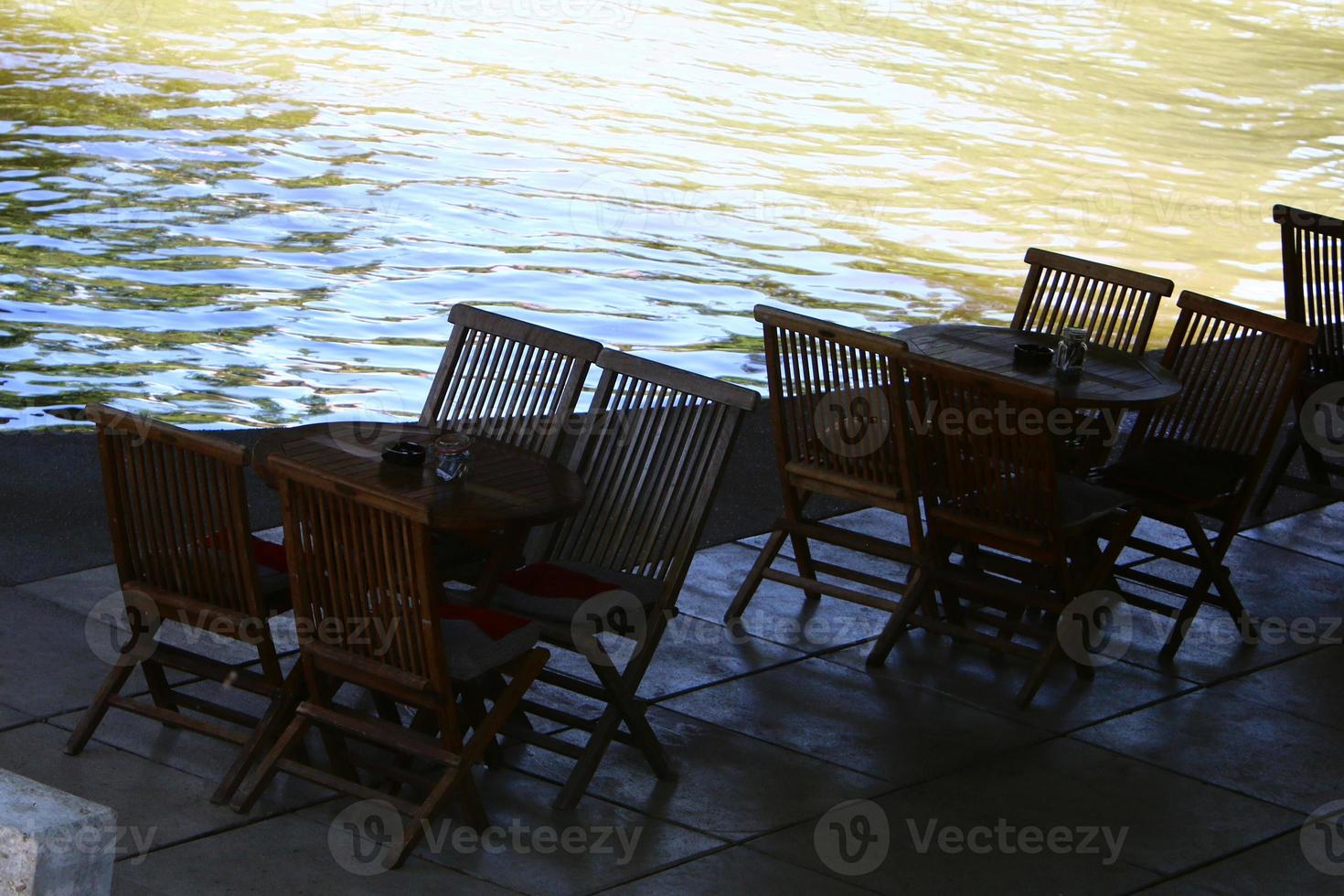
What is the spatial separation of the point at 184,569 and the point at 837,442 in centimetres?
232

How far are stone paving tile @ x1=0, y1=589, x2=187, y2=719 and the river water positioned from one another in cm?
275

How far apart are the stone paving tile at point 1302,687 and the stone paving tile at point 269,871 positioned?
289cm

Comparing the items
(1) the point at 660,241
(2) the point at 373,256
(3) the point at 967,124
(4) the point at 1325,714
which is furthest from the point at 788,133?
(4) the point at 1325,714

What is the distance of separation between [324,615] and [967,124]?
51.9ft

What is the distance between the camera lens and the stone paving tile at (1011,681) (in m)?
5.41

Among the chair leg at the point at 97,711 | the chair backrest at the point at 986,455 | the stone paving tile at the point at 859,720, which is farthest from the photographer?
the chair backrest at the point at 986,455

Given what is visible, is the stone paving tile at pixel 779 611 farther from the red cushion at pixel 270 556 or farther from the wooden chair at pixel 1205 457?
the red cushion at pixel 270 556

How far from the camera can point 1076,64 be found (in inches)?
943

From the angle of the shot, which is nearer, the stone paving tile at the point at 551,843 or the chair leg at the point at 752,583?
the stone paving tile at the point at 551,843

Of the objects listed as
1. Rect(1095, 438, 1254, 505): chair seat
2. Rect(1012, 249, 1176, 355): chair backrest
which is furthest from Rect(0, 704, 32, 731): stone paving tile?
Rect(1012, 249, 1176, 355): chair backrest

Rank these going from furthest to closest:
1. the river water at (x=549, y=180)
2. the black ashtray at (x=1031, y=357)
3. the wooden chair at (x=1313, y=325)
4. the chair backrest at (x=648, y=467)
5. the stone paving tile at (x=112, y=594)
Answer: the river water at (x=549, y=180) → the wooden chair at (x=1313, y=325) → the black ashtray at (x=1031, y=357) → the stone paving tile at (x=112, y=594) → the chair backrest at (x=648, y=467)

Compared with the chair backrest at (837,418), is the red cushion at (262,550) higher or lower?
lower

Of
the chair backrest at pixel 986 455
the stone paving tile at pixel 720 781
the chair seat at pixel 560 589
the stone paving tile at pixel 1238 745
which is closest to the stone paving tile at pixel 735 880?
the stone paving tile at pixel 720 781

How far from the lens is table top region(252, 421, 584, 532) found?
452cm
